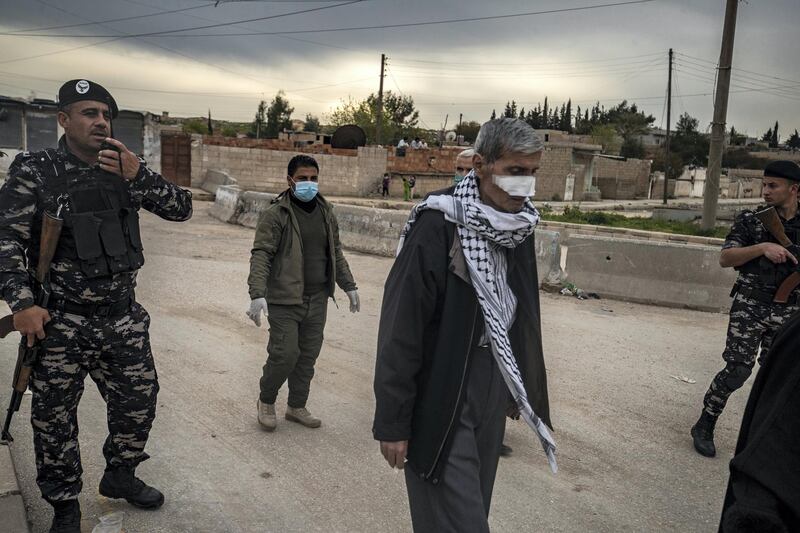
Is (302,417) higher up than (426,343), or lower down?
lower down

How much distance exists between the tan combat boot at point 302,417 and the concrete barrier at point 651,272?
6.19 m

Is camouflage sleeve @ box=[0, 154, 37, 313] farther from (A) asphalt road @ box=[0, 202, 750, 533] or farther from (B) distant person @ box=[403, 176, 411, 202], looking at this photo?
(B) distant person @ box=[403, 176, 411, 202]

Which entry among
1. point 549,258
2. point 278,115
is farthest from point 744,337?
point 278,115

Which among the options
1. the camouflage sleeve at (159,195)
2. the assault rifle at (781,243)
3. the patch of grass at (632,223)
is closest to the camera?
the camouflage sleeve at (159,195)

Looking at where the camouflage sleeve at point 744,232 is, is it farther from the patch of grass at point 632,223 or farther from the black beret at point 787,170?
the patch of grass at point 632,223

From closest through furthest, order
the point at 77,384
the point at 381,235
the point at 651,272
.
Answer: the point at 77,384, the point at 651,272, the point at 381,235

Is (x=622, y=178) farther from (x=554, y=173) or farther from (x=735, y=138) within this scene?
(x=735, y=138)

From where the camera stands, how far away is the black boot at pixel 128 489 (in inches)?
139

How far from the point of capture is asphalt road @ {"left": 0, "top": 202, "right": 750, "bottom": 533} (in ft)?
12.1

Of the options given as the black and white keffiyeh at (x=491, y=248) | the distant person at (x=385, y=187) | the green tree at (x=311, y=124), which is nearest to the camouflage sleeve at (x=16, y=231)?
the black and white keffiyeh at (x=491, y=248)

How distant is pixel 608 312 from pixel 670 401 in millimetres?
3384

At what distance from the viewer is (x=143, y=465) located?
4.08m

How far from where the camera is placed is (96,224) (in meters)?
3.19

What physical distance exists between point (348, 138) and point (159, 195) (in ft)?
103
